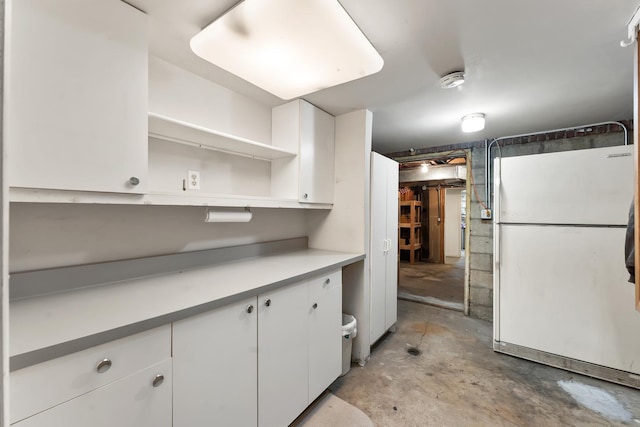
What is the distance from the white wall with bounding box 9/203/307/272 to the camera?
104cm

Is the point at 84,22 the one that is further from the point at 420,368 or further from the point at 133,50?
the point at 420,368

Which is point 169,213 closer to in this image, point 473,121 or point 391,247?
point 391,247

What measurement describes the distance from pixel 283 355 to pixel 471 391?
146 centimetres

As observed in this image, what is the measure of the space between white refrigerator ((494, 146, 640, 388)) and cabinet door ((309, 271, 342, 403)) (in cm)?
158

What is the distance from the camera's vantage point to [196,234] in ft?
5.30

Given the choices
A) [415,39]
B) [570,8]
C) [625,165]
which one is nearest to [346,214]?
[415,39]

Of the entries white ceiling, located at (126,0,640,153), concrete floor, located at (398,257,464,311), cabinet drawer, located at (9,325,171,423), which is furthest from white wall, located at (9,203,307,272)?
concrete floor, located at (398,257,464,311)

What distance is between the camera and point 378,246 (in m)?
2.32

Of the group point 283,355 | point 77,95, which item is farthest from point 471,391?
point 77,95

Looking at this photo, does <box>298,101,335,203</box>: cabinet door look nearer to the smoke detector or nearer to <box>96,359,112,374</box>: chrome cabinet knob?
the smoke detector

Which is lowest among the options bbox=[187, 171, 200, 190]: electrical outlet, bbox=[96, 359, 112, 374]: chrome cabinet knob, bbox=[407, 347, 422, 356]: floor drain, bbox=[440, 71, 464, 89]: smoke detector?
bbox=[407, 347, 422, 356]: floor drain

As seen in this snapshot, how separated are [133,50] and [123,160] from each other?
0.47 metres

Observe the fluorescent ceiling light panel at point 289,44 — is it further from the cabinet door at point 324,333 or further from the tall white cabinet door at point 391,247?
the tall white cabinet door at point 391,247

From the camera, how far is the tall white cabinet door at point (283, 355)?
48.6 inches
